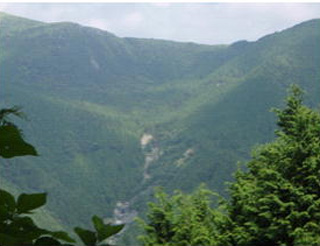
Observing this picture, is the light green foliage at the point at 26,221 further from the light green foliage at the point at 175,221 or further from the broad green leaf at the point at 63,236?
the light green foliage at the point at 175,221

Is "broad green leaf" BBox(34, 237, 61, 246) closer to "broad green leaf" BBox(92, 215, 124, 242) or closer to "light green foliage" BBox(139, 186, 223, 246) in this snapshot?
"broad green leaf" BBox(92, 215, 124, 242)

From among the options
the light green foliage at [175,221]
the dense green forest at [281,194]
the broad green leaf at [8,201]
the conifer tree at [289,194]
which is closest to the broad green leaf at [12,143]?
the broad green leaf at [8,201]

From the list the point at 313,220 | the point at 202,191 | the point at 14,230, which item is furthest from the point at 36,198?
the point at 202,191

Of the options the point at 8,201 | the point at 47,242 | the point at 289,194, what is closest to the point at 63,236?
the point at 47,242

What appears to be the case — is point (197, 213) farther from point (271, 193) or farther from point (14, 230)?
point (14, 230)

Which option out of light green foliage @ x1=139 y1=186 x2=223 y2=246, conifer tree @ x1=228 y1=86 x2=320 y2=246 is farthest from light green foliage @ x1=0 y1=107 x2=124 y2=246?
light green foliage @ x1=139 y1=186 x2=223 y2=246
